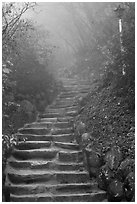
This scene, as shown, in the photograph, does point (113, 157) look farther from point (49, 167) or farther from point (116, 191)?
point (49, 167)

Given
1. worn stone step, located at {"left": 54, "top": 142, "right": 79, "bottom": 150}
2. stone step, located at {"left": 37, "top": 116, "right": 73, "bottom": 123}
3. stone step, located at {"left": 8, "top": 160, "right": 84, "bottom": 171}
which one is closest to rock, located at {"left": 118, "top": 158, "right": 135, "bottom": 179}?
stone step, located at {"left": 8, "top": 160, "right": 84, "bottom": 171}

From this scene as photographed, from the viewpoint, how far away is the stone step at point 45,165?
7174 millimetres

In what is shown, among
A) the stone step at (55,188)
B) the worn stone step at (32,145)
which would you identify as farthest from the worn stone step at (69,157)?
the stone step at (55,188)

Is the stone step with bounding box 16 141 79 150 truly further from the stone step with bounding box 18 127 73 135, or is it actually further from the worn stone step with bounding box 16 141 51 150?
the stone step with bounding box 18 127 73 135

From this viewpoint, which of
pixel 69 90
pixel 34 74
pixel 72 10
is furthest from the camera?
pixel 72 10

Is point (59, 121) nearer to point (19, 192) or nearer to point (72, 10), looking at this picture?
point (19, 192)

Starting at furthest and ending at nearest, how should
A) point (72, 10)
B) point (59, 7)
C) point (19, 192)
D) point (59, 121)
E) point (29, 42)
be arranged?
point (59, 7) → point (72, 10) → point (29, 42) → point (59, 121) → point (19, 192)

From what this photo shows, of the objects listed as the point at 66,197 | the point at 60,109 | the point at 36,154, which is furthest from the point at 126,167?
the point at 60,109

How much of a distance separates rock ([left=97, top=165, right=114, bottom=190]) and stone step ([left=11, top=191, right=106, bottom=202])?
17 centimetres

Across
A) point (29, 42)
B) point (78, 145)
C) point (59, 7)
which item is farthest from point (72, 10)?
point (78, 145)

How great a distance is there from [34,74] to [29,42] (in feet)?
5.22

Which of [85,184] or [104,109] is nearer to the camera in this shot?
[85,184]

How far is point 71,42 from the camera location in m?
20.3

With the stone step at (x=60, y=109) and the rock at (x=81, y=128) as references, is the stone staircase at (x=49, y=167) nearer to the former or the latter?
A: the rock at (x=81, y=128)
